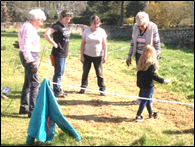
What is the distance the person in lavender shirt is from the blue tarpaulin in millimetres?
1071

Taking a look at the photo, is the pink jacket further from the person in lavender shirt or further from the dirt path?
the dirt path

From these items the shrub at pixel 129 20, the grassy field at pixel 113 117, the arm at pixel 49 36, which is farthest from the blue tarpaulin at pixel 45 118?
the shrub at pixel 129 20

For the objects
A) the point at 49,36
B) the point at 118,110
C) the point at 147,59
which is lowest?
the point at 118,110

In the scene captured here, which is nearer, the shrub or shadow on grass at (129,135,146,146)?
shadow on grass at (129,135,146,146)

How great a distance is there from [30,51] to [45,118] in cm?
153

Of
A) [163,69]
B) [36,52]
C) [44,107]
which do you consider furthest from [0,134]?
[163,69]

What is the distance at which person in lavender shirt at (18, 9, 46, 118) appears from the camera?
475 centimetres

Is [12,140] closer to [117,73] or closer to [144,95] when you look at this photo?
[144,95]

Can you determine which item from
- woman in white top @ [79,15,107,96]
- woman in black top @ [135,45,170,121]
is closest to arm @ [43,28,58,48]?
woman in white top @ [79,15,107,96]

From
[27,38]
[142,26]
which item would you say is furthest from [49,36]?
[142,26]

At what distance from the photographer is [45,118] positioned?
3854 millimetres

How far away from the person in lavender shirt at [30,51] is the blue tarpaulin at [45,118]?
3.52 ft

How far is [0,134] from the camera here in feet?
13.9

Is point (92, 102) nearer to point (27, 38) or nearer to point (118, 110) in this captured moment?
point (118, 110)
